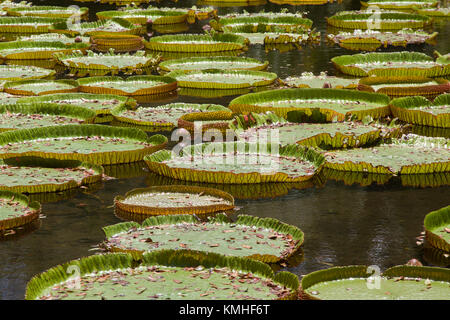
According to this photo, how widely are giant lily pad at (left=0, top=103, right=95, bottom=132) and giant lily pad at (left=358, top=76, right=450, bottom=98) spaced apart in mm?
4869

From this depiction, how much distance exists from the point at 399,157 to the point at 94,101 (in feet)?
18.9

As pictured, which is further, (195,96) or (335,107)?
(195,96)

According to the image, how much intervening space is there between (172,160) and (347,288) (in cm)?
466

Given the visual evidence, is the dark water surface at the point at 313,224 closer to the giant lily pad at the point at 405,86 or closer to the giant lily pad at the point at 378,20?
the giant lily pad at the point at 405,86

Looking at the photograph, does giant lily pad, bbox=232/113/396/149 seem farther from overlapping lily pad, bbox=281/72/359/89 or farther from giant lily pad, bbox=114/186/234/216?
overlapping lily pad, bbox=281/72/359/89

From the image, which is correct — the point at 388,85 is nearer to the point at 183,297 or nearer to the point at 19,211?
the point at 19,211

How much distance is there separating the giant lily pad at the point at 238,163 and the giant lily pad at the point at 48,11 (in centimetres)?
Result: 1723

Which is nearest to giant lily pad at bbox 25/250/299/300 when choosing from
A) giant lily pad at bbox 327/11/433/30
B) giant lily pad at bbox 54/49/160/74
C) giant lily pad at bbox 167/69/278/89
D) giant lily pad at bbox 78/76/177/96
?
giant lily pad at bbox 78/76/177/96

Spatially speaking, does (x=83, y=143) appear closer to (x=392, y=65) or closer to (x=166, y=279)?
(x=166, y=279)

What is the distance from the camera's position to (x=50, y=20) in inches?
1060

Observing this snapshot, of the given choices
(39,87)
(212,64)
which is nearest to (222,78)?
(212,64)

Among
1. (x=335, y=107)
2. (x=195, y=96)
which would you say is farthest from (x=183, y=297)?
(x=195, y=96)

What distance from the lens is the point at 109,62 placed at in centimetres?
2014
